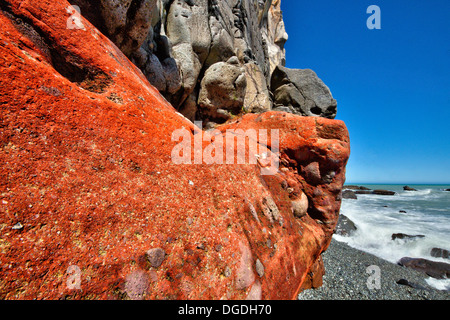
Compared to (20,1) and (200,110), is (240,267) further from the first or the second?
(200,110)

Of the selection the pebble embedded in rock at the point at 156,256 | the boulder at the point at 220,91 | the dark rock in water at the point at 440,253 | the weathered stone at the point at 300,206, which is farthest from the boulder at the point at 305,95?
the pebble embedded in rock at the point at 156,256

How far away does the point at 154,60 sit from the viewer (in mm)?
8781

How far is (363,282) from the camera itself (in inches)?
275

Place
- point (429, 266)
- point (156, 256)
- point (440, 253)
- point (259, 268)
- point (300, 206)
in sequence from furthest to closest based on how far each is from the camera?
point (440, 253) → point (429, 266) → point (300, 206) → point (259, 268) → point (156, 256)

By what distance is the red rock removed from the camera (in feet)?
5.90

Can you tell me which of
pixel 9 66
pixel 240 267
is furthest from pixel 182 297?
pixel 9 66

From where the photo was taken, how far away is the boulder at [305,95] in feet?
56.1

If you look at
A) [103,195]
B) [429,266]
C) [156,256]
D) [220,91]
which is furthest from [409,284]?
[220,91]

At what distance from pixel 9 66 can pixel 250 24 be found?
22031 millimetres

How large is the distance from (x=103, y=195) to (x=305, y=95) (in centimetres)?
1871

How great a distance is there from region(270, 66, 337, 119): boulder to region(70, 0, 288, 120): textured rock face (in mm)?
2427

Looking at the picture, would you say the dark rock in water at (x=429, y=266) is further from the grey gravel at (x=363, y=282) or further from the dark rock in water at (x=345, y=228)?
the dark rock in water at (x=345, y=228)

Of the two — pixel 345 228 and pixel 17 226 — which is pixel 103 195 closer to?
pixel 17 226

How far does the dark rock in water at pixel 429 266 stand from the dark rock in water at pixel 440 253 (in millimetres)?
1575
